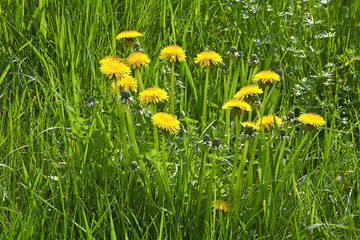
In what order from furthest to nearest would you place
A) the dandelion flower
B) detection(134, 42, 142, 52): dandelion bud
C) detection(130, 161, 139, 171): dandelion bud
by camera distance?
detection(134, 42, 142, 52): dandelion bud < the dandelion flower < detection(130, 161, 139, 171): dandelion bud

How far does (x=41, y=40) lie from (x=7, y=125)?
588mm

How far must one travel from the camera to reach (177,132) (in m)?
1.62

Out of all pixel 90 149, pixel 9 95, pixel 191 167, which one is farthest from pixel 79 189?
pixel 9 95

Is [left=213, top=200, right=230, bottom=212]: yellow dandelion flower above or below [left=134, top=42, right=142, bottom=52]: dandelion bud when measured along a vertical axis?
below

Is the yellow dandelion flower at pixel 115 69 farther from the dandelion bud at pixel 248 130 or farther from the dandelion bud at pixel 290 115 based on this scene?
the dandelion bud at pixel 290 115

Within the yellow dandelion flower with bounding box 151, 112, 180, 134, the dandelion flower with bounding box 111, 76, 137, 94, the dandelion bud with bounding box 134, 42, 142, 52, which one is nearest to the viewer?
the yellow dandelion flower with bounding box 151, 112, 180, 134

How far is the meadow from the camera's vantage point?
1.67 m

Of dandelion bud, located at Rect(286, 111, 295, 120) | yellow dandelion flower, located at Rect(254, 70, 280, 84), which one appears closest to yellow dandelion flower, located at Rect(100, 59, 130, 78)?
yellow dandelion flower, located at Rect(254, 70, 280, 84)

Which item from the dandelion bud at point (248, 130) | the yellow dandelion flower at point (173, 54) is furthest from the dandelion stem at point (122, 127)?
the dandelion bud at point (248, 130)

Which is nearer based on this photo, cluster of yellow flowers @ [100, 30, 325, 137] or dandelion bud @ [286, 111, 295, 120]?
cluster of yellow flowers @ [100, 30, 325, 137]

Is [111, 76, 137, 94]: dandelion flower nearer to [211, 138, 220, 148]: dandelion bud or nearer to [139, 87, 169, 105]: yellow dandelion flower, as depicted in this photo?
[139, 87, 169, 105]: yellow dandelion flower

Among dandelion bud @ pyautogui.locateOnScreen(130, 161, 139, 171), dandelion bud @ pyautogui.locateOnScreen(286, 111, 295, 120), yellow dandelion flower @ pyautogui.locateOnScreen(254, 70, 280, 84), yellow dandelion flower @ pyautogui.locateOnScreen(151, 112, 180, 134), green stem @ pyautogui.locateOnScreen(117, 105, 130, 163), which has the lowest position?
dandelion bud @ pyautogui.locateOnScreen(130, 161, 139, 171)

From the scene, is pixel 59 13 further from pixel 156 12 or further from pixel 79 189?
pixel 79 189

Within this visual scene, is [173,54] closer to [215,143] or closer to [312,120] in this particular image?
[215,143]
